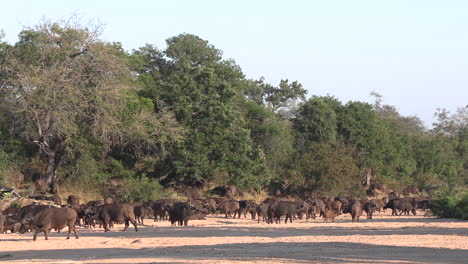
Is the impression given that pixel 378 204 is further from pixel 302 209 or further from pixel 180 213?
pixel 180 213

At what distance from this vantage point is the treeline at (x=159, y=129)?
39.3 metres

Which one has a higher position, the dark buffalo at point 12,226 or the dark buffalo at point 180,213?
the dark buffalo at point 180,213

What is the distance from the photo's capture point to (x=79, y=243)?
21.2 meters

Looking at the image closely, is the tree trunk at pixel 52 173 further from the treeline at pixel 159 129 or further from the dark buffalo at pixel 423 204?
the dark buffalo at pixel 423 204

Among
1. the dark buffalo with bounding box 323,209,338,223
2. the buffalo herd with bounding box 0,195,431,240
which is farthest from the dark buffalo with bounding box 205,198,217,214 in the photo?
the dark buffalo with bounding box 323,209,338,223

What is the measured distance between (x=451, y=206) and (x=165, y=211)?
1194 centimetres

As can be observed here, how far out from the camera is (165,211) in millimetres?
32750

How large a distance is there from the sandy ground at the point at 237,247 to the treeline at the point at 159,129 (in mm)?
14498

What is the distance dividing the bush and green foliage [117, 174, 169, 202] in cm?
1374

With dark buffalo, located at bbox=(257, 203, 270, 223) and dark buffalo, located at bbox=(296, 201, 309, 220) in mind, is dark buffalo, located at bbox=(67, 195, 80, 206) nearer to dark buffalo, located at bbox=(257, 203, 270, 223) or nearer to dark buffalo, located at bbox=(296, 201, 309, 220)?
dark buffalo, located at bbox=(257, 203, 270, 223)

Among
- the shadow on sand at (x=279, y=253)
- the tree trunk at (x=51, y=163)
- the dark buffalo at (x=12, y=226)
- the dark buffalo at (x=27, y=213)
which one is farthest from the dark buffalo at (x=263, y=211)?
the shadow on sand at (x=279, y=253)

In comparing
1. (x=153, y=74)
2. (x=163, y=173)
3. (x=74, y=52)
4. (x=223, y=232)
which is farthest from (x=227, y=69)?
(x=223, y=232)

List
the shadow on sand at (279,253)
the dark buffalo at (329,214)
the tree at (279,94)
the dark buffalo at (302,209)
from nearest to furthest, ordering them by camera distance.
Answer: the shadow on sand at (279,253), the dark buffalo at (329,214), the dark buffalo at (302,209), the tree at (279,94)

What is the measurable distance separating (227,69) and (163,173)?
9.27 metres
